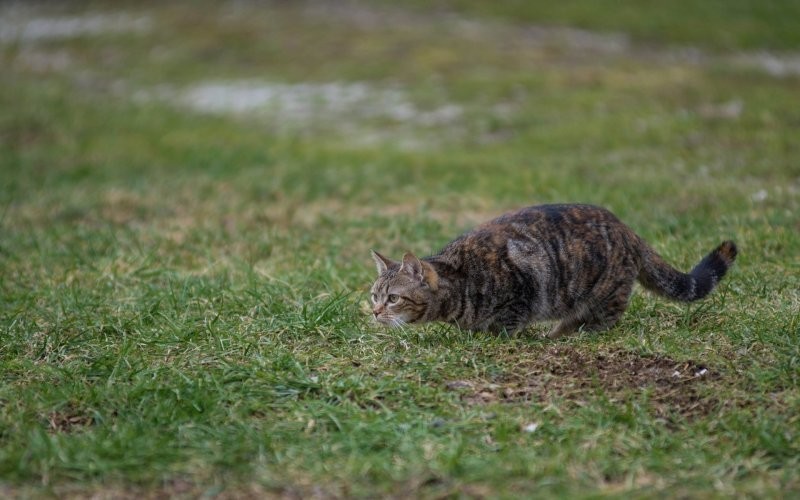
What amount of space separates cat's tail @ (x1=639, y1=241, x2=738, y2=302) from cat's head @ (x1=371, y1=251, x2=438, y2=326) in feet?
4.00

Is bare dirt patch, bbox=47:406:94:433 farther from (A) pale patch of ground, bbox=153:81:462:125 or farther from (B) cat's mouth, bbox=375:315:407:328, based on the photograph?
(A) pale patch of ground, bbox=153:81:462:125

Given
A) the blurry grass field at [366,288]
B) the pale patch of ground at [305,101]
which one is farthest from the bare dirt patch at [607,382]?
the pale patch of ground at [305,101]

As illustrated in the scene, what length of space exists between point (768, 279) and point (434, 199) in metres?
3.70

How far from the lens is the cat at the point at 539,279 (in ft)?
17.1

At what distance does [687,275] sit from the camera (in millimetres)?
5297

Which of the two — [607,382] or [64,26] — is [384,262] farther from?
[64,26]

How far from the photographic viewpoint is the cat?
521 centimetres

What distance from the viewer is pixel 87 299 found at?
5.95 m

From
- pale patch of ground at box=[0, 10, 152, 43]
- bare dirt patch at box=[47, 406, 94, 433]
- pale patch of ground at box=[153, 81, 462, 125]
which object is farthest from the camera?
pale patch of ground at box=[0, 10, 152, 43]

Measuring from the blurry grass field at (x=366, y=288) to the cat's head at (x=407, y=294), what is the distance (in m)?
0.15

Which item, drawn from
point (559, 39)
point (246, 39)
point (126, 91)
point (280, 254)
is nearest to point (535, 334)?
point (280, 254)

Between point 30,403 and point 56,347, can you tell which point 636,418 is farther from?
point 56,347

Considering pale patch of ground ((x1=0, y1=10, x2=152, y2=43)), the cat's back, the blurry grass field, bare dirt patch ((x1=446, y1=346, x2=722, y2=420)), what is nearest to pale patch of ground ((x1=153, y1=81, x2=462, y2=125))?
the blurry grass field

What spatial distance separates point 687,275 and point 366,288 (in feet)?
6.69
